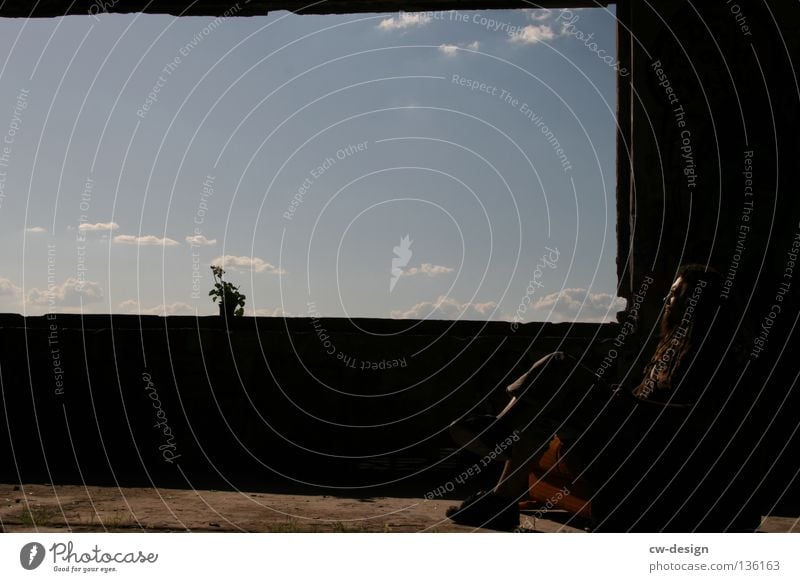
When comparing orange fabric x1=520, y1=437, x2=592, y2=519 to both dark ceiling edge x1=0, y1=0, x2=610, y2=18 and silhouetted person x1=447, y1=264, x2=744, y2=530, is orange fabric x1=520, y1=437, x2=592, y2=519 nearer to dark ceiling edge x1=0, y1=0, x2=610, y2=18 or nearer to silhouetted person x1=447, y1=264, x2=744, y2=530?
silhouetted person x1=447, y1=264, x2=744, y2=530

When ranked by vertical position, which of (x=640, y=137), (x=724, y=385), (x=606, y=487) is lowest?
(x=606, y=487)

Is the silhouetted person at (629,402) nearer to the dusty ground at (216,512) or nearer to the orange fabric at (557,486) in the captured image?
the orange fabric at (557,486)

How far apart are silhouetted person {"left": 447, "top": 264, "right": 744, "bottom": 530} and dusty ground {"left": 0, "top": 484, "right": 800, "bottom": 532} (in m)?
0.72

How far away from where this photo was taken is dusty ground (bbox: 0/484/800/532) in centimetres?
490

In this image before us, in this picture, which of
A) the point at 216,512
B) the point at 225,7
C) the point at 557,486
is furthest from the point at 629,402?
the point at 225,7

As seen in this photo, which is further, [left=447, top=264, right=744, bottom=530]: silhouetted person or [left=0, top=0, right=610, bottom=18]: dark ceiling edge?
[left=0, top=0, right=610, bottom=18]: dark ceiling edge

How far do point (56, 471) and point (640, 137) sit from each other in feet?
17.3

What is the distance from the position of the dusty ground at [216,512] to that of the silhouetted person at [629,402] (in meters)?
0.72

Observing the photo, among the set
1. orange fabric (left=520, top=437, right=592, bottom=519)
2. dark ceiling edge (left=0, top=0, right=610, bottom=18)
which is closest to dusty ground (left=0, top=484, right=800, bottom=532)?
orange fabric (left=520, top=437, right=592, bottom=519)

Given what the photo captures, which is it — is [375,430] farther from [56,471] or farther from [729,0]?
[729,0]

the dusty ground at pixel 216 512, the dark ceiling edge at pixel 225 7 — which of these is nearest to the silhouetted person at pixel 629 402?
the dusty ground at pixel 216 512
